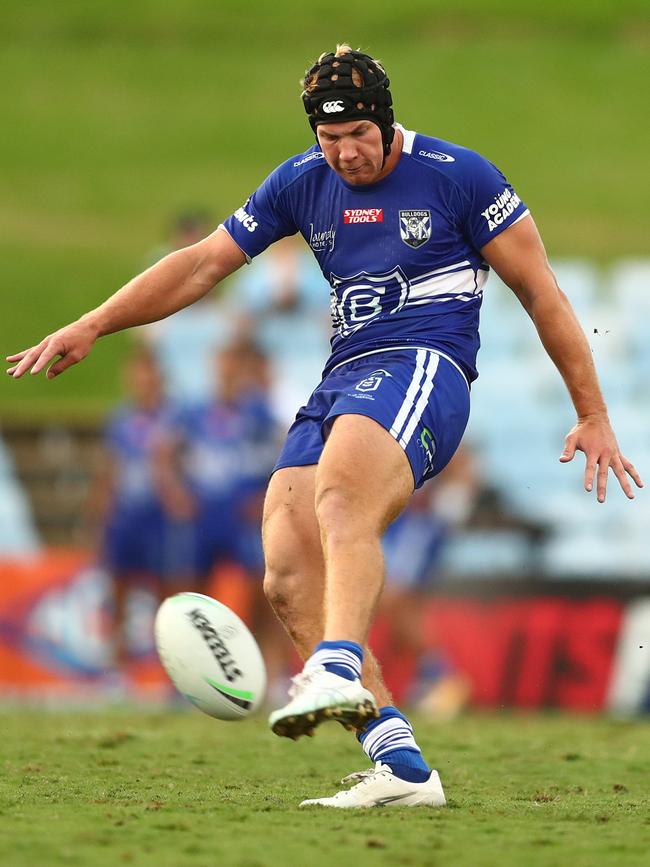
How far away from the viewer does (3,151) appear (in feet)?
94.5

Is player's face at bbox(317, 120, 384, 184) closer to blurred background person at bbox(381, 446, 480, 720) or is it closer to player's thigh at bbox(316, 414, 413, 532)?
player's thigh at bbox(316, 414, 413, 532)

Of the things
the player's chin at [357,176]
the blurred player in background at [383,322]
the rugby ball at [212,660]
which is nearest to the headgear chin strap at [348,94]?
the blurred player in background at [383,322]

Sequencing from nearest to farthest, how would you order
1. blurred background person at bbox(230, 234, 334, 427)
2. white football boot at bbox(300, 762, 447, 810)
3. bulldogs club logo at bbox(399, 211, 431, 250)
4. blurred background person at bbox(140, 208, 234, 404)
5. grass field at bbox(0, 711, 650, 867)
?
grass field at bbox(0, 711, 650, 867) < white football boot at bbox(300, 762, 447, 810) < bulldogs club logo at bbox(399, 211, 431, 250) < blurred background person at bbox(230, 234, 334, 427) < blurred background person at bbox(140, 208, 234, 404)

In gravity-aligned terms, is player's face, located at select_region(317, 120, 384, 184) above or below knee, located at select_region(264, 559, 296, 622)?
above

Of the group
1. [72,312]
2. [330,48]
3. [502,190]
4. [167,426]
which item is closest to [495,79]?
[330,48]

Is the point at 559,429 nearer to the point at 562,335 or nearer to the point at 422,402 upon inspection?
the point at 562,335

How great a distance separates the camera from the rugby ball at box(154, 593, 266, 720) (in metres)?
5.83

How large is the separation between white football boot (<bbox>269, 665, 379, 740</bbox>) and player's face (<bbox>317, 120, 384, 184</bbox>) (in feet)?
6.47

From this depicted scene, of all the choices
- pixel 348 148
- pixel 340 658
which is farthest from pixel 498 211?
pixel 340 658

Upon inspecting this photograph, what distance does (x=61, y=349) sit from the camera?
610 cm

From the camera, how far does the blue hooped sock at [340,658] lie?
5.12 metres

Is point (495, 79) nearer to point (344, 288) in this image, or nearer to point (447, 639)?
point (447, 639)

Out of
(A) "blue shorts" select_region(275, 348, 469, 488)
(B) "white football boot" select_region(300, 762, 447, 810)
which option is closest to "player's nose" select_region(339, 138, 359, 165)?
(A) "blue shorts" select_region(275, 348, 469, 488)

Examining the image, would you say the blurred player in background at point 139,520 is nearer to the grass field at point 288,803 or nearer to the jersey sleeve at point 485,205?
the grass field at point 288,803
